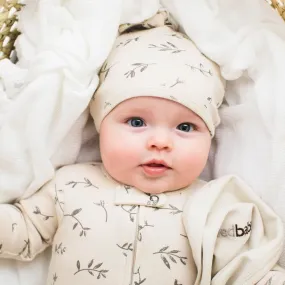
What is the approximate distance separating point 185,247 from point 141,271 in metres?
0.08

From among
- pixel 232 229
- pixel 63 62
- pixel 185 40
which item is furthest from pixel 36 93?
pixel 232 229

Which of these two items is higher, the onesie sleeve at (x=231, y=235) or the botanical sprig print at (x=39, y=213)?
the onesie sleeve at (x=231, y=235)

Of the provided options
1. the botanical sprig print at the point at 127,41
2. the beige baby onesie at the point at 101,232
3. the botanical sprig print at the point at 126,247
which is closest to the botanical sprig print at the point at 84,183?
the beige baby onesie at the point at 101,232

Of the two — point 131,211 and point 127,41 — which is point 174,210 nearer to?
point 131,211

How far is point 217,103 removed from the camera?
110 centimetres

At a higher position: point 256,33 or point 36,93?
point 256,33

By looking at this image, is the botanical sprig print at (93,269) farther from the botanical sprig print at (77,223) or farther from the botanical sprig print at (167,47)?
the botanical sprig print at (167,47)

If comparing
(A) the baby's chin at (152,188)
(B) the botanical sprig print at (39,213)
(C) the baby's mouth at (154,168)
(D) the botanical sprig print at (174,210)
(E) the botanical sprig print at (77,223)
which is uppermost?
(C) the baby's mouth at (154,168)

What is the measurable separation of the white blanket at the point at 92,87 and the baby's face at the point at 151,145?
3.1 inches

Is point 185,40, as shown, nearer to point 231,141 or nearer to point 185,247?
point 231,141

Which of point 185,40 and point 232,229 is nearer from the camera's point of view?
point 232,229

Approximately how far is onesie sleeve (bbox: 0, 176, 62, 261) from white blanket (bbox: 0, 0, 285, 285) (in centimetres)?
2

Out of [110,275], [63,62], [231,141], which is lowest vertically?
[110,275]

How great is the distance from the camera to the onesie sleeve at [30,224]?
1.01 metres
